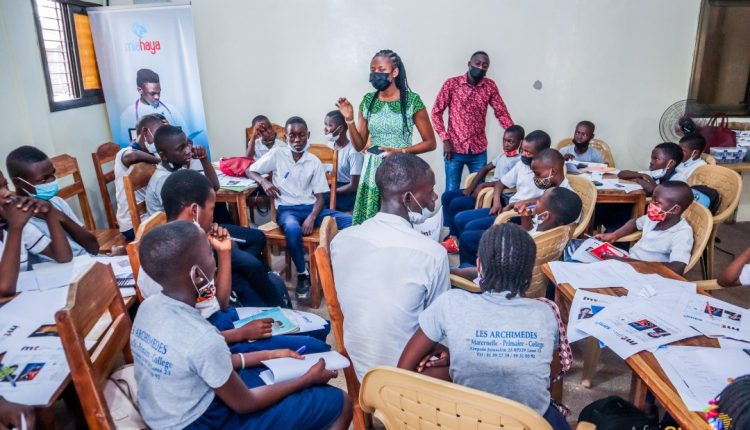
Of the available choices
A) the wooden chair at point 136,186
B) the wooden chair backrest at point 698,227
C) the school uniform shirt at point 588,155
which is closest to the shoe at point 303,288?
the wooden chair at point 136,186

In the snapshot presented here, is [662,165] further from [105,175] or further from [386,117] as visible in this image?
[105,175]

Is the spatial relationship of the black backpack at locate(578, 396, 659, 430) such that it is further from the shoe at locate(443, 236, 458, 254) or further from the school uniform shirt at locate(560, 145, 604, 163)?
the school uniform shirt at locate(560, 145, 604, 163)

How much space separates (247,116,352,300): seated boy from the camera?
11.0 ft

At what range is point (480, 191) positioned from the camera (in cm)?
382

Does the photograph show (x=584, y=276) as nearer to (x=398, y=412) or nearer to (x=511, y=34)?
(x=398, y=412)

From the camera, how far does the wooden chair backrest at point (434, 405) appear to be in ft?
3.10

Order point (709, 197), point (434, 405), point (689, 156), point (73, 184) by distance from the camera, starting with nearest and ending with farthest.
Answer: point (434, 405), point (709, 197), point (73, 184), point (689, 156)

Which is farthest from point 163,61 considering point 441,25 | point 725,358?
point 725,358

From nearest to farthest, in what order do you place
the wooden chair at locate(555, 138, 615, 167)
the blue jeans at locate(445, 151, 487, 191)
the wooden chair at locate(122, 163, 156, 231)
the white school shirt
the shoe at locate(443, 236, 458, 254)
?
the wooden chair at locate(122, 163, 156, 231)
the white school shirt
the shoe at locate(443, 236, 458, 254)
the blue jeans at locate(445, 151, 487, 191)
the wooden chair at locate(555, 138, 615, 167)

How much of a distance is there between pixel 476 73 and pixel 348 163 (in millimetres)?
1374

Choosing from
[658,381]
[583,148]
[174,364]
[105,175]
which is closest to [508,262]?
[658,381]

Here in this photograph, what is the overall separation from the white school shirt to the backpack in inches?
97.3

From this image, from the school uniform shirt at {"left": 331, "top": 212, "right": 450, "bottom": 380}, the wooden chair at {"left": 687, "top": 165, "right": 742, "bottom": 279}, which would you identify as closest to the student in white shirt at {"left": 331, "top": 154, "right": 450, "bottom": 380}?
the school uniform shirt at {"left": 331, "top": 212, "right": 450, "bottom": 380}

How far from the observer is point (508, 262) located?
4.26ft
